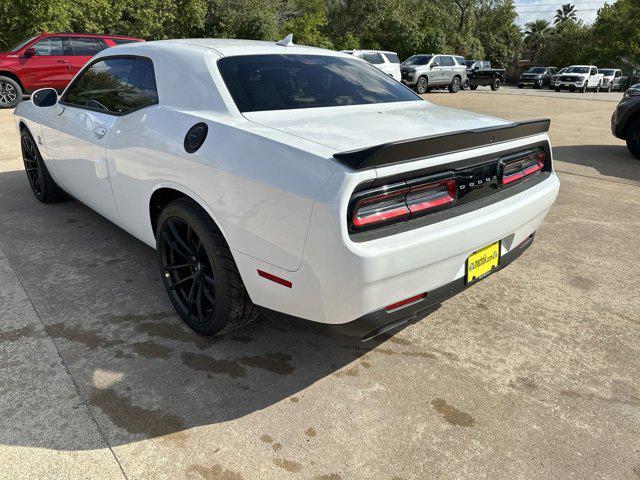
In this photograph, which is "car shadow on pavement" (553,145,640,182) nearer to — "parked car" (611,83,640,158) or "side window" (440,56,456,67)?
"parked car" (611,83,640,158)

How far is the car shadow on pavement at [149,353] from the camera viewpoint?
2.15m

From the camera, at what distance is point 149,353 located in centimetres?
255

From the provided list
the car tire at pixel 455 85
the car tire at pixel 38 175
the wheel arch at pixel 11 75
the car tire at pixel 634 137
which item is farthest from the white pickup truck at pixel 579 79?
the car tire at pixel 38 175

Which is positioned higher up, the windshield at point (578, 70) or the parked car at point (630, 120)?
the parked car at point (630, 120)

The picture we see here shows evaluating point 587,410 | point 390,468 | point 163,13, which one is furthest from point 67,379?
point 163,13

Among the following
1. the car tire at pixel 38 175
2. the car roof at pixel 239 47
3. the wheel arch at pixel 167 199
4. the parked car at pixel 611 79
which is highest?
the car roof at pixel 239 47

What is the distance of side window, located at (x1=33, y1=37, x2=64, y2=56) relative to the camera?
12266 millimetres

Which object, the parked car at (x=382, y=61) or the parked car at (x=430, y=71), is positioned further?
the parked car at (x=430, y=71)

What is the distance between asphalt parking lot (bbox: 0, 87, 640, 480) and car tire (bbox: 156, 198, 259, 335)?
17cm

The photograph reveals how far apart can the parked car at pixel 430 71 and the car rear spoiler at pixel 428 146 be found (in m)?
19.6

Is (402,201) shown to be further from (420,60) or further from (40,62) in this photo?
(420,60)

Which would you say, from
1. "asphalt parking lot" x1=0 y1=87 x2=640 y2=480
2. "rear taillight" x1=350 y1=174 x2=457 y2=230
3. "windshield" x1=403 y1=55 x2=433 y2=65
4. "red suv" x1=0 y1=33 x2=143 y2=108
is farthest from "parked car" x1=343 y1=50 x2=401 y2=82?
"rear taillight" x1=350 y1=174 x2=457 y2=230

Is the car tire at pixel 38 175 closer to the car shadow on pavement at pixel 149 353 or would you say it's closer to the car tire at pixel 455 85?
the car shadow on pavement at pixel 149 353

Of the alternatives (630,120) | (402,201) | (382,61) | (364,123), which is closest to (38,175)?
(364,123)
